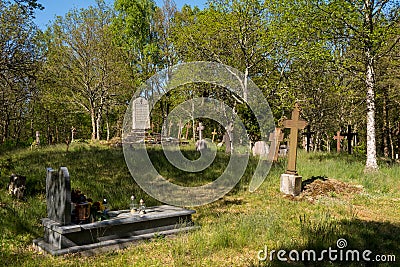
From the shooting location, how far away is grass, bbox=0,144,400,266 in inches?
232

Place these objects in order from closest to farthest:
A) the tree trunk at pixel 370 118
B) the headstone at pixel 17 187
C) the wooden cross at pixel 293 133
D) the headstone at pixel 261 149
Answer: the headstone at pixel 17 187 → the wooden cross at pixel 293 133 → the tree trunk at pixel 370 118 → the headstone at pixel 261 149

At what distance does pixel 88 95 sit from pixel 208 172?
69.7 ft

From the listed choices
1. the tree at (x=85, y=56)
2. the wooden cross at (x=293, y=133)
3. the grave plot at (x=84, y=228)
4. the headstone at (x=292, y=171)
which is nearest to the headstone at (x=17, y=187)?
the grave plot at (x=84, y=228)

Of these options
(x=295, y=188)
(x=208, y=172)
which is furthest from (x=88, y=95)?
(x=295, y=188)

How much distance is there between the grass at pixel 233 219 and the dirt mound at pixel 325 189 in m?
0.20

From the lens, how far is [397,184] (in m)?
12.0

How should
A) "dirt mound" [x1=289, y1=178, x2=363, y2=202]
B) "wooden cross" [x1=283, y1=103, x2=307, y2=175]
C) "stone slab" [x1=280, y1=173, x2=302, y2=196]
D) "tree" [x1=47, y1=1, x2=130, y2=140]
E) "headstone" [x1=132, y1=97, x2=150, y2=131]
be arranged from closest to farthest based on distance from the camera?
1. "dirt mound" [x1=289, y1=178, x2=363, y2=202]
2. "stone slab" [x1=280, y1=173, x2=302, y2=196]
3. "wooden cross" [x1=283, y1=103, x2=307, y2=175]
4. "headstone" [x1=132, y1=97, x2=150, y2=131]
5. "tree" [x1=47, y1=1, x2=130, y2=140]

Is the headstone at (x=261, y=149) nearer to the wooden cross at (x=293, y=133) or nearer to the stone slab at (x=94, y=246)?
the wooden cross at (x=293, y=133)

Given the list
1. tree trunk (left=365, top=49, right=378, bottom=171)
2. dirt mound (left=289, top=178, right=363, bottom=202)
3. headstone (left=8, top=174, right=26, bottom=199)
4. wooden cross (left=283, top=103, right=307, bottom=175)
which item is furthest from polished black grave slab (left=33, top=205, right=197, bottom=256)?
tree trunk (left=365, top=49, right=378, bottom=171)

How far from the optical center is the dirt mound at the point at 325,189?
34.9 feet

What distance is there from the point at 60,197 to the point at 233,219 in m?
3.87

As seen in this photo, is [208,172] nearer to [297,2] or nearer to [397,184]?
[397,184]

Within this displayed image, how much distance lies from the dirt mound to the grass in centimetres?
20

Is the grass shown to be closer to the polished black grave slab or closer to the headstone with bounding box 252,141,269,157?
the polished black grave slab
